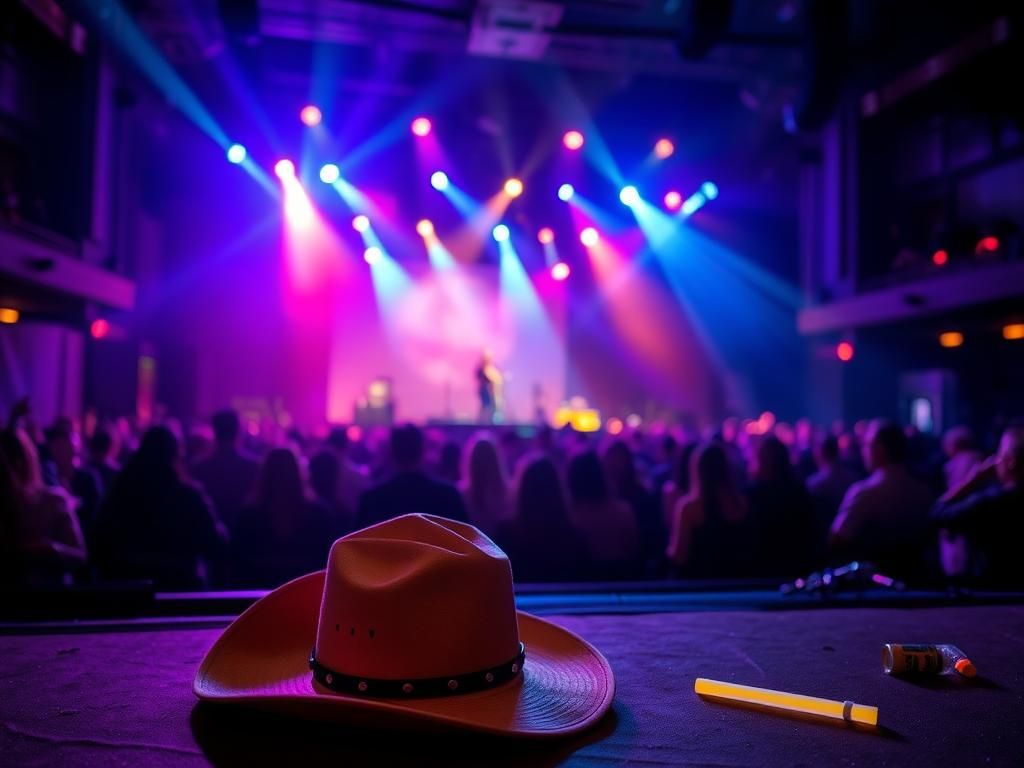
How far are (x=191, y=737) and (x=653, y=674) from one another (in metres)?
0.66

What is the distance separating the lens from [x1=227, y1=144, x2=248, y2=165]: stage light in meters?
13.3

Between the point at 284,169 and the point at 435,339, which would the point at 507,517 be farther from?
the point at 435,339

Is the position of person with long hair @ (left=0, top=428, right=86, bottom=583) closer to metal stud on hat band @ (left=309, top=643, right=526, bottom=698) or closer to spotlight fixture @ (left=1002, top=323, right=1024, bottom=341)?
metal stud on hat band @ (left=309, top=643, right=526, bottom=698)

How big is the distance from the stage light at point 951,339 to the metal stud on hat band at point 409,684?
43.9ft

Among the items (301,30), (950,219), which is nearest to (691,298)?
(950,219)

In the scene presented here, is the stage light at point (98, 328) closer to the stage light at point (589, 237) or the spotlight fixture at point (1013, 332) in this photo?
the stage light at point (589, 237)

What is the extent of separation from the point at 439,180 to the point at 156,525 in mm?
Answer: 12414

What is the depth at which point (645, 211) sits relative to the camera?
1597 cm

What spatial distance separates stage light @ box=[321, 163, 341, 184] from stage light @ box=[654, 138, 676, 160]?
610cm

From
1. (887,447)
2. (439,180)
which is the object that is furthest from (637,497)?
(439,180)

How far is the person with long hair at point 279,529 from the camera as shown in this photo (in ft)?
12.1

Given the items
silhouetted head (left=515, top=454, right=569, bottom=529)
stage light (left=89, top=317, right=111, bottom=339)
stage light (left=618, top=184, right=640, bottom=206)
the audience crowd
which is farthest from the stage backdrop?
silhouetted head (left=515, top=454, right=569, bottom=529)

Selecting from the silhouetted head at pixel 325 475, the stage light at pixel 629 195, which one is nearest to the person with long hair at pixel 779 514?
the silhouetted head at pixel 325 475

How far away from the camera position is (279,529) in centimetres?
372
